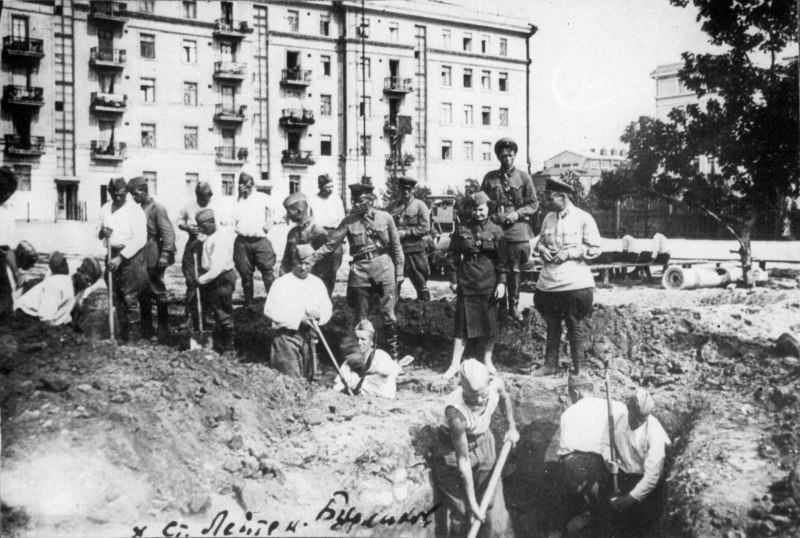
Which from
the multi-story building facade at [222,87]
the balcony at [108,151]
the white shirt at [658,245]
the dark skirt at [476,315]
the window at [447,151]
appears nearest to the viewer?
the dark skirt at [476,315]

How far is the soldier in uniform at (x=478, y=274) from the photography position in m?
6.31

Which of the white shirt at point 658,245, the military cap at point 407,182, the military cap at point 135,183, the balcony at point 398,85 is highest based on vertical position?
the balcony at point 398,85

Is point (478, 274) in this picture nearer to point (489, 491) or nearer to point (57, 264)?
point (489, 491)

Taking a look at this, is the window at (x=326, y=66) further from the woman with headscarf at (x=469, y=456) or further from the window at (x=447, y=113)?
the woman with headscarf at (x=469, y=456)

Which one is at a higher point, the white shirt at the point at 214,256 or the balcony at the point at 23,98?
the balcony at the point at 23,98

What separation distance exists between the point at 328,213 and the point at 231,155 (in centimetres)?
640

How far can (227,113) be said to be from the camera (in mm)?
11672

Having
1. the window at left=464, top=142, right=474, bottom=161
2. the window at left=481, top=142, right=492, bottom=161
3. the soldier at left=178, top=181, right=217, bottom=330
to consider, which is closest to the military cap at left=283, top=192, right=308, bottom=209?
the soldier at left=178, top=181, right=217, bottom=330

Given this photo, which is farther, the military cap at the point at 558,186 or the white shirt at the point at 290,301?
the military cap at the point at 558,186

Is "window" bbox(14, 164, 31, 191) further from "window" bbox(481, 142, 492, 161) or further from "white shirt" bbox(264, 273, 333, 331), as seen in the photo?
"window" bbox(481, 142, 492, 161)

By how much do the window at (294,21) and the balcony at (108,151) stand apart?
4587 mm

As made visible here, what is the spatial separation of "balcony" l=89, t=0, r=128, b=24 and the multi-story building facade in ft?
0.08

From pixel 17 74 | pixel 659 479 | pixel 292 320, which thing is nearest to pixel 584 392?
pixel 659 479

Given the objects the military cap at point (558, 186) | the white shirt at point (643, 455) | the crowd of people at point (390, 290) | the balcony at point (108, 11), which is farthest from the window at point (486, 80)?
the white shirt at point (643, 455)
